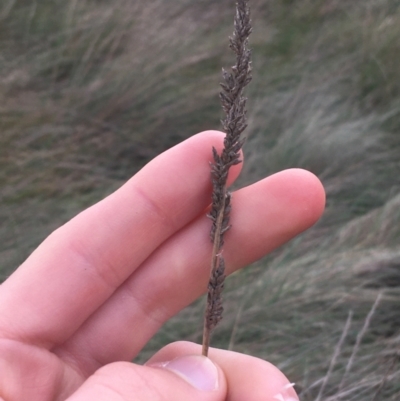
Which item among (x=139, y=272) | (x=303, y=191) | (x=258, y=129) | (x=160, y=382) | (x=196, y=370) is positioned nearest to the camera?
(x=160, y=382)

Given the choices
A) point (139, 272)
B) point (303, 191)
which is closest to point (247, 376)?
point (139, 272)

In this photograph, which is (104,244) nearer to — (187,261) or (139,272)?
(139,272)

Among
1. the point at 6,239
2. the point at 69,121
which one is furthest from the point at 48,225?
the point at 69,121

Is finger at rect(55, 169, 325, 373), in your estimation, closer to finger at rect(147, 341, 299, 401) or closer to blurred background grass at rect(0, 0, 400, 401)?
finger at rect(147, 341, 299, 401)

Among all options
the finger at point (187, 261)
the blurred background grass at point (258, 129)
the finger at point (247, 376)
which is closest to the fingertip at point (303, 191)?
the finger at point (187, 261)

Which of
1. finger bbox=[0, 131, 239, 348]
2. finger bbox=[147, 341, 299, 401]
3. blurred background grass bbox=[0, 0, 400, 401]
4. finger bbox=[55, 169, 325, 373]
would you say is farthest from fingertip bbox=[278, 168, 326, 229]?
blurred background grass bbox=[0, 0, 400, 401]

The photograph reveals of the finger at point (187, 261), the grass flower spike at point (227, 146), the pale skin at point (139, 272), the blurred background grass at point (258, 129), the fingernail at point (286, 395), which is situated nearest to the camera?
the grass flower spike at point (227, 146)

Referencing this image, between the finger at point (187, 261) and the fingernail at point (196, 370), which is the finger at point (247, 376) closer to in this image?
the fingernail at point (196, 370)
